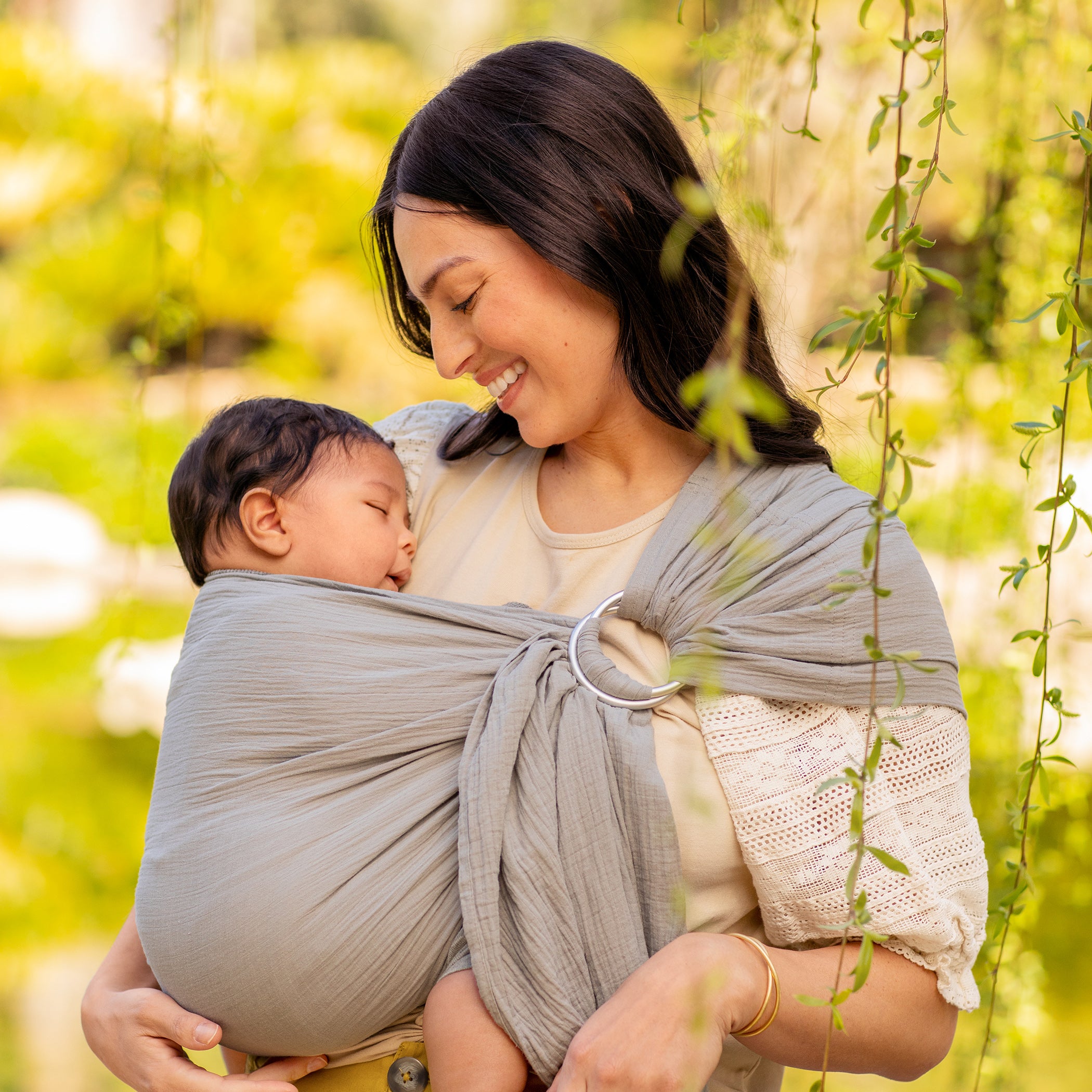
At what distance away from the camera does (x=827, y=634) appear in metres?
1.17

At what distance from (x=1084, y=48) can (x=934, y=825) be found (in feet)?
4.82

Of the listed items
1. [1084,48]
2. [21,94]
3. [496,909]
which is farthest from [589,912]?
[21,94]

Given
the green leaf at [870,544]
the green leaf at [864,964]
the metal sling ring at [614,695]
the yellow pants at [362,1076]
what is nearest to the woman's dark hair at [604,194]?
the metal sling ring at [614,695]

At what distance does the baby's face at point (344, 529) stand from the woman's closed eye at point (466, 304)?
0.27 m

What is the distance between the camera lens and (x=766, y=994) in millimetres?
1088

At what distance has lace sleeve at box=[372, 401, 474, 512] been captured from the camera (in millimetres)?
1605

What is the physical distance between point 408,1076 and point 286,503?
701 mm

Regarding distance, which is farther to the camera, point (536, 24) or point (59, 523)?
point (59, 523)

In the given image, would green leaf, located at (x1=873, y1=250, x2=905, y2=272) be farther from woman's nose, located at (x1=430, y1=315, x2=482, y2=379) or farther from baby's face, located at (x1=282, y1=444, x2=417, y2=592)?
baby's face, located at (x1=282, y1=444, x2=417, y2=592)

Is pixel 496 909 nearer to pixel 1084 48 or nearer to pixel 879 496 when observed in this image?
pixel 879 496

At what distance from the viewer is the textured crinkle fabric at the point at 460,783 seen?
1.12 metres

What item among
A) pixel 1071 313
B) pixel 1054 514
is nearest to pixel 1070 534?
pixel 1054 514

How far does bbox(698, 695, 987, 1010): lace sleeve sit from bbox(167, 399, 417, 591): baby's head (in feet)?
1.71

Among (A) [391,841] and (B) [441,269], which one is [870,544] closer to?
(A) [391,841]
